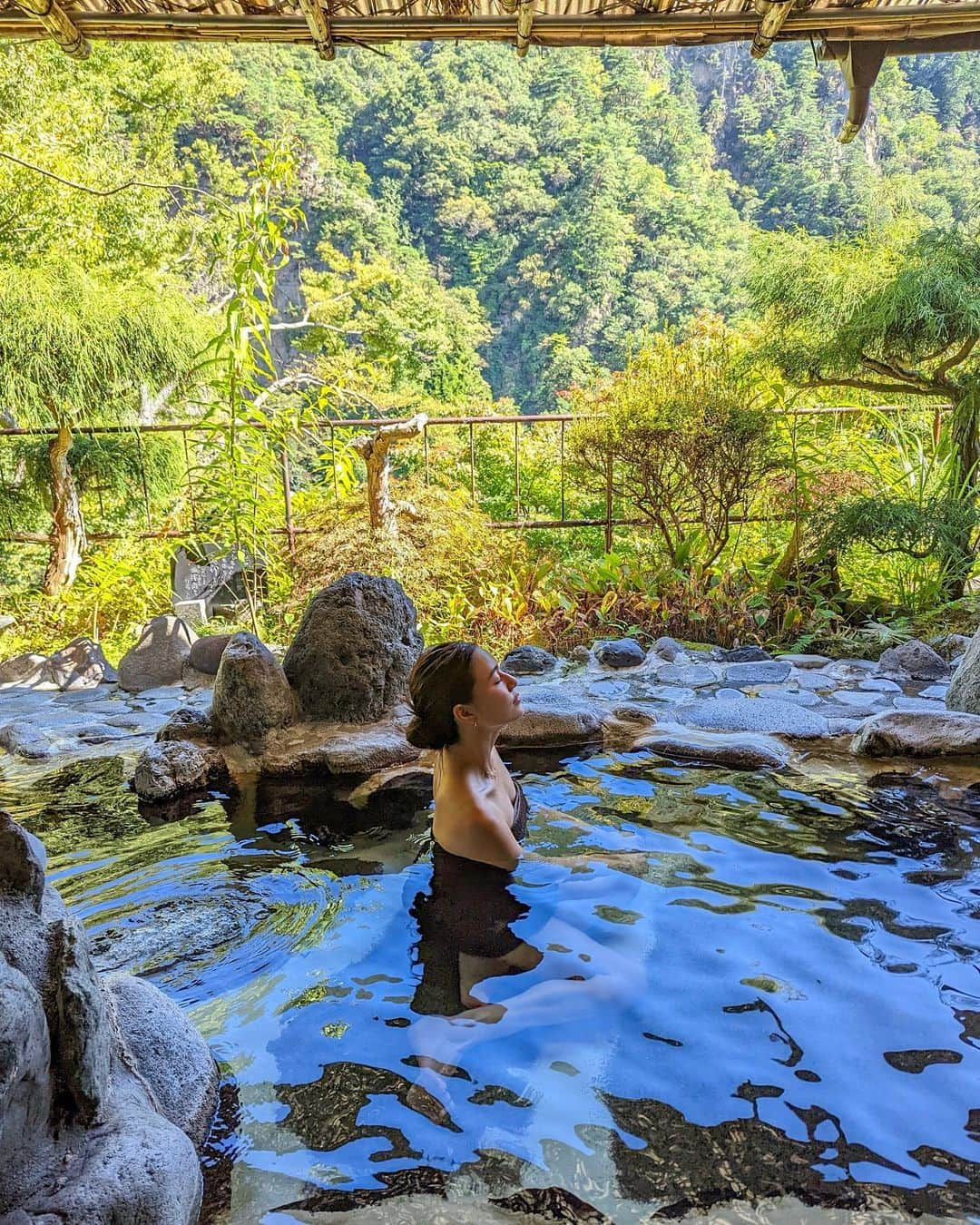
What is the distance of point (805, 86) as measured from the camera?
33.4 metres

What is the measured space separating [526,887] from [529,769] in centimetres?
115

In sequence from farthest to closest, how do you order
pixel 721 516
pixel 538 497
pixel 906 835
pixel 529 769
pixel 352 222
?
pixel 352 222, pixel 538 497, pixel 721 516, pixel 529 769, pixel 906 835

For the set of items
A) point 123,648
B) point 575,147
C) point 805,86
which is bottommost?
point 123,648

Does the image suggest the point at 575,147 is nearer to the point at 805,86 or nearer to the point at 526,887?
the point at 805,86

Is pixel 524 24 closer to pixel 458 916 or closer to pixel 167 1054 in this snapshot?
pixel 458 916

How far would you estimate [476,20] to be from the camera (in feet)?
12.2

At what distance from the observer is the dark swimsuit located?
2441mm

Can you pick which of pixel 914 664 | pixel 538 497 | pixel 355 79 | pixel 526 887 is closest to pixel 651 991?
pixel 526 887

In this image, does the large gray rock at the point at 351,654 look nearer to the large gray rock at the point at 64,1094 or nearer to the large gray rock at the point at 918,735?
the large gray rock at the point at 918,735

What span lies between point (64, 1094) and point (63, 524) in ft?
22.0

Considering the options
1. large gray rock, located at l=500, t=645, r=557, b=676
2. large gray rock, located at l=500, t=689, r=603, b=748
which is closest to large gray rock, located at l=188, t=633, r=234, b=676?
large gray rock, located at l=500, t=645, r=557, b=676

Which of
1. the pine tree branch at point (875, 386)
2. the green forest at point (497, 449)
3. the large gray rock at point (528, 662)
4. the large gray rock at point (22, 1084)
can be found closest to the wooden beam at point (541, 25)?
the green forest at point (497, 449)

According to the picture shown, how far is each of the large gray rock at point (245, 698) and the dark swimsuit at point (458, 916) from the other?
4.62 ft

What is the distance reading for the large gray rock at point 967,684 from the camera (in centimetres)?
418
